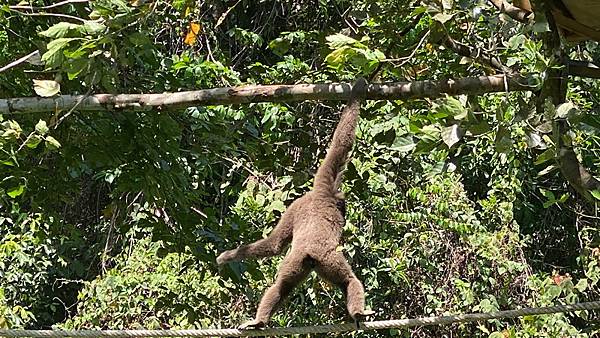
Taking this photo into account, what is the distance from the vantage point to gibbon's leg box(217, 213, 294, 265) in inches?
142

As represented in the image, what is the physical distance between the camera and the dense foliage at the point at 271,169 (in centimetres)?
298

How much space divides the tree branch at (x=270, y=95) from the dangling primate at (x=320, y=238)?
0.35 metres

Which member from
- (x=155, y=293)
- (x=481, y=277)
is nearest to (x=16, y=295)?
(x=155, y=293)

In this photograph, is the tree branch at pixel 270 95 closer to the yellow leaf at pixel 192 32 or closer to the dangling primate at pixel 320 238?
the dangling primate at pixel 320 238

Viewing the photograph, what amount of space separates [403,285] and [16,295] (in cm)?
420

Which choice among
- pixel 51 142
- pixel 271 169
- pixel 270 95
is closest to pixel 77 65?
pixel 51 142

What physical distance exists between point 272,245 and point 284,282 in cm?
19

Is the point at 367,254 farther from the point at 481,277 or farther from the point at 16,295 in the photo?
the point at 16,295

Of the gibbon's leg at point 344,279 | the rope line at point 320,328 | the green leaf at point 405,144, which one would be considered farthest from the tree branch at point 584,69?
the gibbon's leg at point 344,279

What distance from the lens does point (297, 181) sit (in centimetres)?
396

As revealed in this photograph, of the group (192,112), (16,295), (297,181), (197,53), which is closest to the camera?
(297,181)

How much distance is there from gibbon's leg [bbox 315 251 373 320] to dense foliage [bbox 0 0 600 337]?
63cm

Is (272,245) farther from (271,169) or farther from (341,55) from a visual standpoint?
(341,55)

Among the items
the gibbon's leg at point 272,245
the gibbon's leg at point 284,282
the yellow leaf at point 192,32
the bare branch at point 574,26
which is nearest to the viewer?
the bare branch at point 574,26
